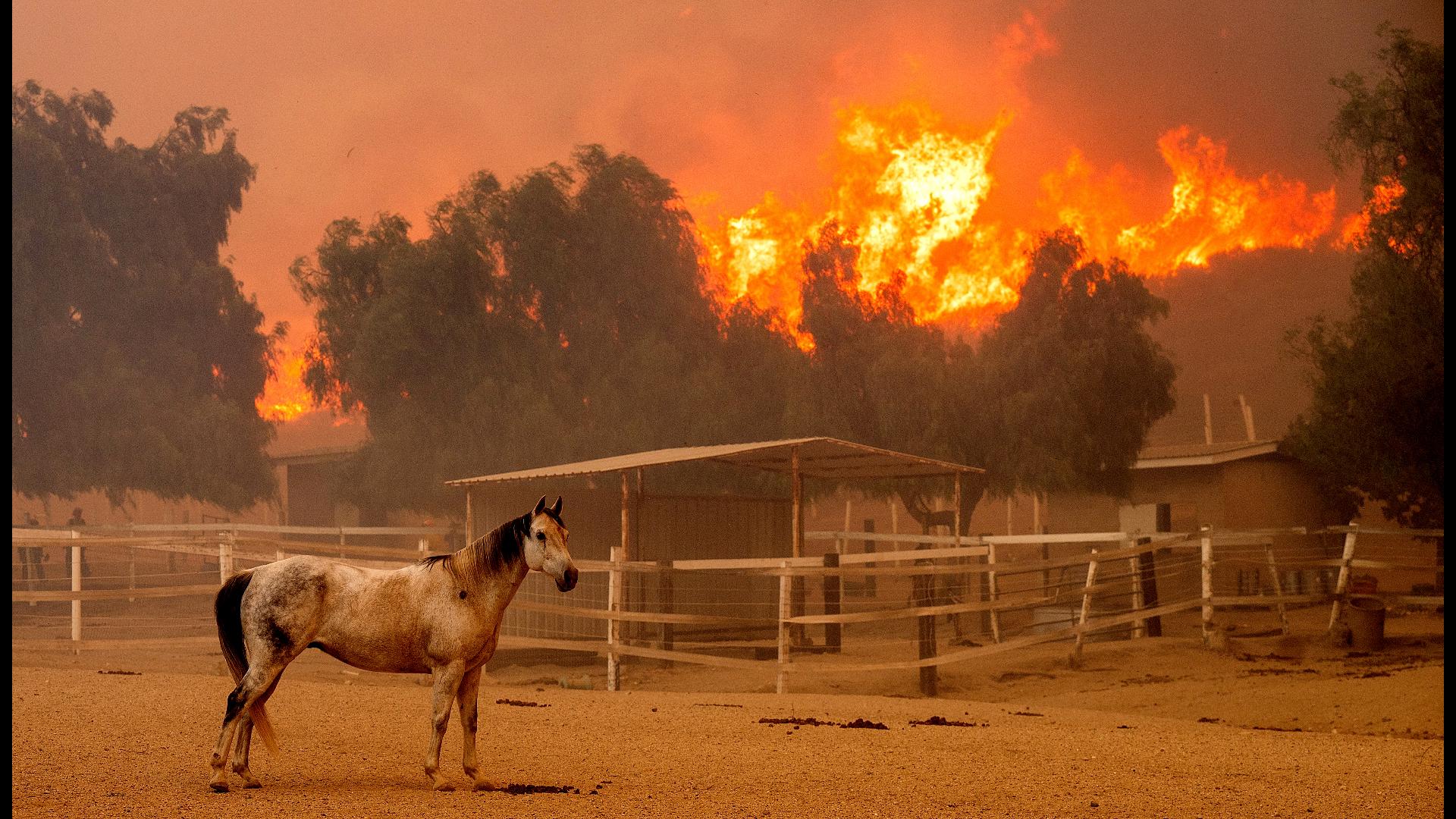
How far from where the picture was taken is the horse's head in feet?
20.0

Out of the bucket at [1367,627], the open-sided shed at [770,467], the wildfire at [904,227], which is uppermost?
the wildfire at [904,227]

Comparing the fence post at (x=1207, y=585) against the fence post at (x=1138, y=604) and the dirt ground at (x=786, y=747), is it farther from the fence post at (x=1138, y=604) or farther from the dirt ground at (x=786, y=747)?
the dirt ground at (x=786, y=747)

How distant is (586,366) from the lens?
3422 centimetres

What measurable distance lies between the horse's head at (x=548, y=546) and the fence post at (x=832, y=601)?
22.5 ft

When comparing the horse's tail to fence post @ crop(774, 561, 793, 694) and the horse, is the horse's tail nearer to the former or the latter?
the horse

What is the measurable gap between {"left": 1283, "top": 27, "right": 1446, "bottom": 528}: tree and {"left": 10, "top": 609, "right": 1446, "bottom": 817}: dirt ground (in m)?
9.60

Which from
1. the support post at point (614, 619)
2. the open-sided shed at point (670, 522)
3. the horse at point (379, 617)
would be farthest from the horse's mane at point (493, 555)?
the open-sided shed at point (670, 522)

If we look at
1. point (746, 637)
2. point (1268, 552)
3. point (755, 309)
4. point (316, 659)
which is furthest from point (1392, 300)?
point (316, 659)

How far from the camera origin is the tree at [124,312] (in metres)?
35.3

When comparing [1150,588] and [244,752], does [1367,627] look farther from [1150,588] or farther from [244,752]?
[244,752]

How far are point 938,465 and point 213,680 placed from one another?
993cm

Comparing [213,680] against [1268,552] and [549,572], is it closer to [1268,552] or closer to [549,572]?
[549,572]

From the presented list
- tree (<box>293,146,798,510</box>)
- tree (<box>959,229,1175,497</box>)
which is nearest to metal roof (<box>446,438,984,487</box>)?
tree (<box>959,229,1175,497</box>)

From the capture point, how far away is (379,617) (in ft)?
20.9
